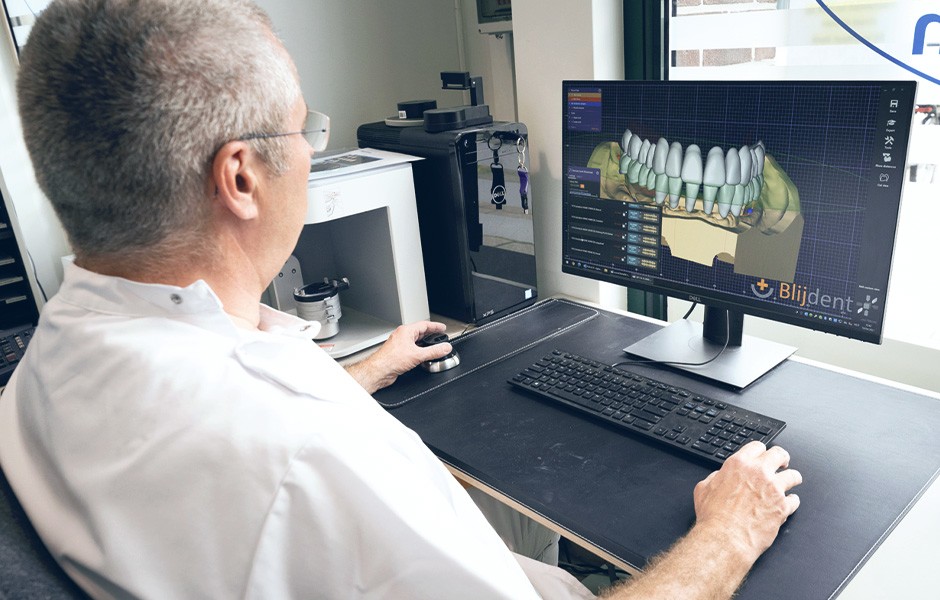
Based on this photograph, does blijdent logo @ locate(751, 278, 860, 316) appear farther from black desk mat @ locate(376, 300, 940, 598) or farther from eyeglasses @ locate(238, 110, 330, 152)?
eyeglasses @ locate(238, 110, 330, 152)

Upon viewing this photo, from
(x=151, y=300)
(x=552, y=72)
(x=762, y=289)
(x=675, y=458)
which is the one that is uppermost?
(x=552, y=72)

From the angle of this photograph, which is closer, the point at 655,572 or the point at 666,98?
the point at 655,572

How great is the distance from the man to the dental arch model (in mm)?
707

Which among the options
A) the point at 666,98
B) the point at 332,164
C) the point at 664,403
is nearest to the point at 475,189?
the point at 332,164

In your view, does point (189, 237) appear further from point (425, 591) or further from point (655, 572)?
point (655, 572)

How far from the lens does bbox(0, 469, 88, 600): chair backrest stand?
1.85 ft

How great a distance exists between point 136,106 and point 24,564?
40 cm

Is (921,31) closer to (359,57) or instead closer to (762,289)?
(762,289)

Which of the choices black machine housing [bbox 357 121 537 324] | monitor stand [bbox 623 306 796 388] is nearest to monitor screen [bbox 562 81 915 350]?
monitor stand [bbox 623 306 796 388]

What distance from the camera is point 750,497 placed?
955mm

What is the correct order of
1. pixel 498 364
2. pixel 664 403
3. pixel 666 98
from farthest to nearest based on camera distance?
1. pixel 498 364
2. pixel 666 98
3. pixel 664 403

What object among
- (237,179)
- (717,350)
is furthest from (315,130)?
(717,350)

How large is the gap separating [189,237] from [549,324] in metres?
0.99

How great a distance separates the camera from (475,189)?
64.6 inches
